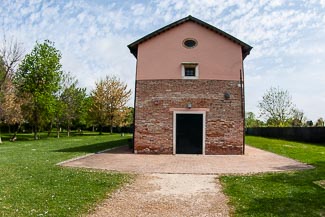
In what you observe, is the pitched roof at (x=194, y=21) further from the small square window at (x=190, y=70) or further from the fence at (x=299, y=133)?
the fence at (x=299, y=133)

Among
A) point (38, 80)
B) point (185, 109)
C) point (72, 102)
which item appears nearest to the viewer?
point (185, 109)

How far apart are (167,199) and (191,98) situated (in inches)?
403

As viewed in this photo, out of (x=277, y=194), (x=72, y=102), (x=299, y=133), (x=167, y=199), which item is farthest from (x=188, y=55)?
(x=72, y=102)

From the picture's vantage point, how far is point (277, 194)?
746 cm

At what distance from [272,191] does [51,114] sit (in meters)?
33.1

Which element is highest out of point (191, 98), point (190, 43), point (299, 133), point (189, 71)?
point (190, 43)

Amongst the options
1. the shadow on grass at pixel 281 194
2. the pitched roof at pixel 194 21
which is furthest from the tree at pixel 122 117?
the shadow on grass at pixel 281 194

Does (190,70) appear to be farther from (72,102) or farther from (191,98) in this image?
(72,102)

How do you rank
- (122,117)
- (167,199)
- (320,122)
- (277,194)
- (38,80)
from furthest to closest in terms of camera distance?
(122,117), (320,122), (38,80), (277,194), (167,199)

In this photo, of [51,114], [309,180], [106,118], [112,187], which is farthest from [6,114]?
[309,180]

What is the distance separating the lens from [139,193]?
7625mm

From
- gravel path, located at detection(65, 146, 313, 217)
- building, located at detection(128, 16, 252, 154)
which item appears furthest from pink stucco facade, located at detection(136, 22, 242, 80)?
gravel path, located at detection(65, 146, 313, 217)

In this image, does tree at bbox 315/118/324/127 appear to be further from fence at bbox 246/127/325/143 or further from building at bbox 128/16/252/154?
building at bbox 128/16/252/154

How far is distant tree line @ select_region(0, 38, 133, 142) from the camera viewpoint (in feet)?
103
